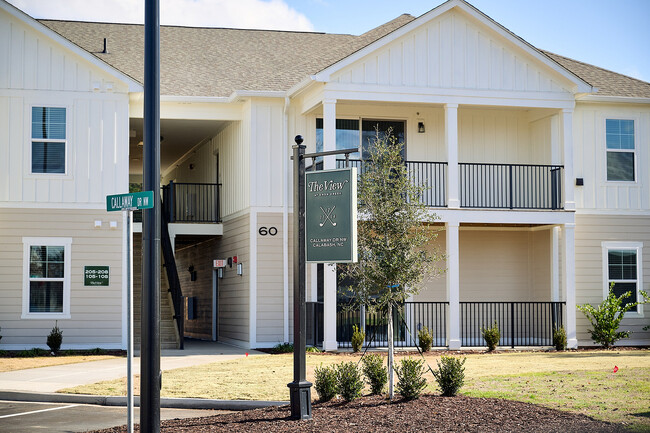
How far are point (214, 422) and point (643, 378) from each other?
274 inches

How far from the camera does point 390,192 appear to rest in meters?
12.2

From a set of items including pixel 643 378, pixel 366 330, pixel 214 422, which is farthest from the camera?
pixel 366 330

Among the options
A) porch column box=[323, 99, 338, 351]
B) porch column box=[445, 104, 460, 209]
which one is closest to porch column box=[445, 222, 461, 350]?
porch column box=[445, 104, 460, 209]

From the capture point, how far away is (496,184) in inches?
910

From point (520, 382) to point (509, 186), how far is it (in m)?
10.3

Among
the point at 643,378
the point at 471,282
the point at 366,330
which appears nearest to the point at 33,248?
the point at 366,330

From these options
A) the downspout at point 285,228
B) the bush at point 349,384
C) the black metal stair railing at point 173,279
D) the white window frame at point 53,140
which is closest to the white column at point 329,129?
the downspout at point 285,228

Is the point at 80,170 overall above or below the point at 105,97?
below

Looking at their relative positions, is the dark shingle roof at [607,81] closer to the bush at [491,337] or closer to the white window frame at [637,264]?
the white window frame at [637,264]

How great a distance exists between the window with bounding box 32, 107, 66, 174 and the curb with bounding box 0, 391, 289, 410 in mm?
8617

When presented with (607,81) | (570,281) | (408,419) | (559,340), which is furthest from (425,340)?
(607,81)

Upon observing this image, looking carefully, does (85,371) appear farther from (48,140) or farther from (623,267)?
(623,267)

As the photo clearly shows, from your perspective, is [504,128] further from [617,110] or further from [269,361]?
[269,361]

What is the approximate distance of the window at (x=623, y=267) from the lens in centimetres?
2269
